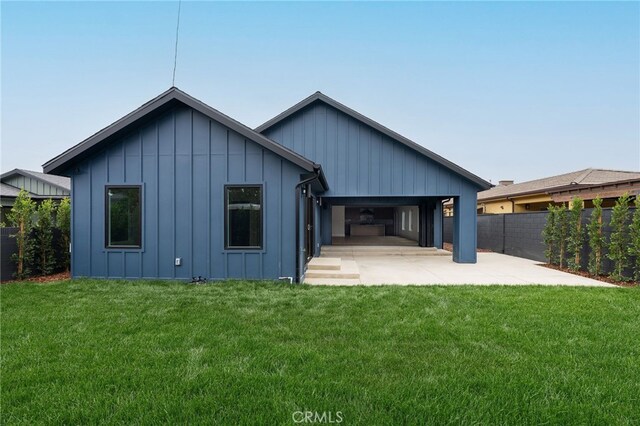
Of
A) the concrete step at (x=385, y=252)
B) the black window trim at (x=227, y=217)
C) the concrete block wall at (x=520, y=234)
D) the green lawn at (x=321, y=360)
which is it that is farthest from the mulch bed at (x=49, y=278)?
the concrete block wall at (x=520, y=234)

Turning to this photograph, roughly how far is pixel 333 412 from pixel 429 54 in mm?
17026

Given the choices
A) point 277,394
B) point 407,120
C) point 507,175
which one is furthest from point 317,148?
point 507,175

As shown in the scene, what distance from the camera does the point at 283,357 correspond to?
3004 millimetres

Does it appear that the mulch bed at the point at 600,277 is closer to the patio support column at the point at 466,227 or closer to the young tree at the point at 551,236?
the young tree at the point at 551,236

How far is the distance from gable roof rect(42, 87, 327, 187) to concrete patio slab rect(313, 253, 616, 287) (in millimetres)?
2776

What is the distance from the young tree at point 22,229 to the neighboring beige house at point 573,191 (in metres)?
15.1

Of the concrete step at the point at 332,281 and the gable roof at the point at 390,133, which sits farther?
the gable roof at the point at 390,133

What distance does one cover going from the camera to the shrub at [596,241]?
760 centimetres

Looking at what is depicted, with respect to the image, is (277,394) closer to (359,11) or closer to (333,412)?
(333,412)

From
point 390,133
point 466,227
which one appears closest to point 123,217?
point 390,133

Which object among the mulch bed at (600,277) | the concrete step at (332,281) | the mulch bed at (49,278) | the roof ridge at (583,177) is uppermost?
the roof ridge at (583,177)

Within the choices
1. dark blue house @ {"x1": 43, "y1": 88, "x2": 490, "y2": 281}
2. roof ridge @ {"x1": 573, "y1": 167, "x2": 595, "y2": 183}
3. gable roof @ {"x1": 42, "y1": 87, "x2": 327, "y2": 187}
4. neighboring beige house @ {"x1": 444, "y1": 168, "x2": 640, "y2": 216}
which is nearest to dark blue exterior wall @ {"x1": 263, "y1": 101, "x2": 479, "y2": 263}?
dark blue house @ {"x1": 43, "y1": 88, "x2": 490, "y2": 281}

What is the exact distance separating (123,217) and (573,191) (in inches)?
684

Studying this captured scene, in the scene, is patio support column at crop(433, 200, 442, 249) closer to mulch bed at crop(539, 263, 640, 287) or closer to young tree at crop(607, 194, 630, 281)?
mulch bed at crop(539, 263, 640, 287)
